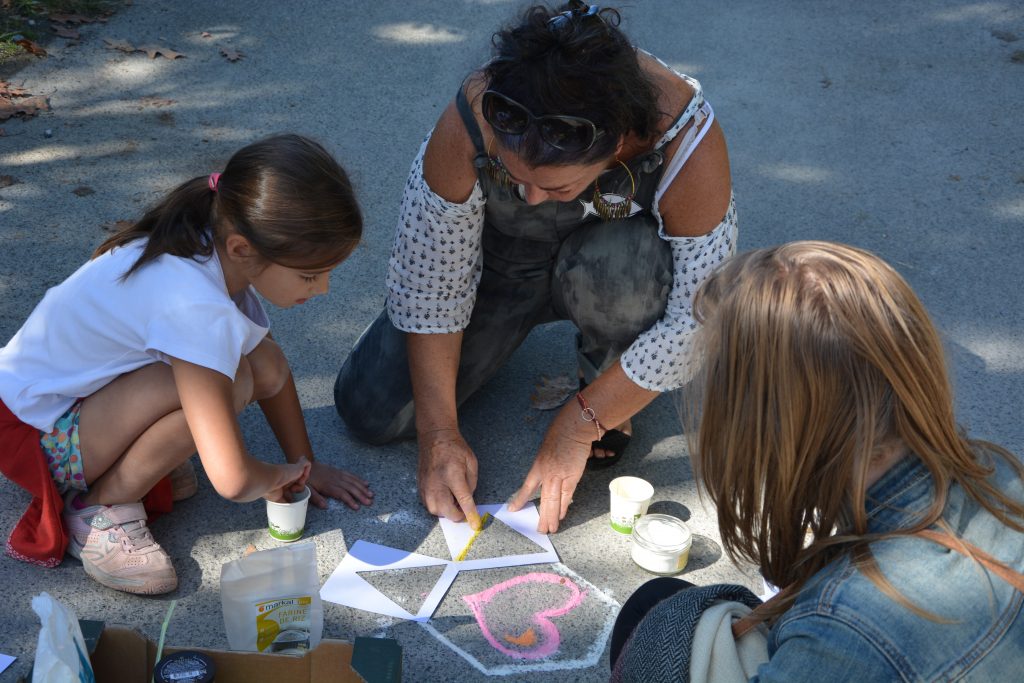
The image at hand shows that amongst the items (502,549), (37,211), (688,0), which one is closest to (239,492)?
(502,549)

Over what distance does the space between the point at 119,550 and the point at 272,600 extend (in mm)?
420

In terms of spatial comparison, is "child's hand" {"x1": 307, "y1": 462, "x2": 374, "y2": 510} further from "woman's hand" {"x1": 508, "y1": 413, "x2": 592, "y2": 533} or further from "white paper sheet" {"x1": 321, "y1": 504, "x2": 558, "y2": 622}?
"woman's hand" {"x1": 508, "y1": 413, "x2": 592, "y2": 533}

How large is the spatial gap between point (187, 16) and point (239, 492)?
3.41 metres

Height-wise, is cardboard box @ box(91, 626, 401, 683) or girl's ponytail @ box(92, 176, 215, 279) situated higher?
girl's ponytail @ box(92, 176, 215, 279)

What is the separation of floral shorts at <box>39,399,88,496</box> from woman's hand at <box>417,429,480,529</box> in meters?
0.78

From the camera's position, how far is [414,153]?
13.2 ft

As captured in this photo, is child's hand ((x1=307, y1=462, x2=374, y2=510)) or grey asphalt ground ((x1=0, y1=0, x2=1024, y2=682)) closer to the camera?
grey asphalt ground ((x1=0, y1=0, x2=1024, y2=682))

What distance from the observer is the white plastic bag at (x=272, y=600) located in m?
1.96

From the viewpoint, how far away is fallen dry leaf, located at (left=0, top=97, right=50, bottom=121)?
3939 millimetres

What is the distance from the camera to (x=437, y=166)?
240cm

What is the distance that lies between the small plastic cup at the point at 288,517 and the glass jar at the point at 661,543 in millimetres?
763

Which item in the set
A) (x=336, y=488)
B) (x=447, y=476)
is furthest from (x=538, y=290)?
(x=336, y=488)

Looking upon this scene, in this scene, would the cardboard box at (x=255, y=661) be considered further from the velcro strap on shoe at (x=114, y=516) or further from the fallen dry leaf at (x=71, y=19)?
the fallen dry leaf at (x=71, y=19)

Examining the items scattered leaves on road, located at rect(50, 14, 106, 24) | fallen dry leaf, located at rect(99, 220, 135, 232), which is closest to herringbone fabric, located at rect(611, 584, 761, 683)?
fallen dry leaf, located at rect(99, 220, 135, 232)
